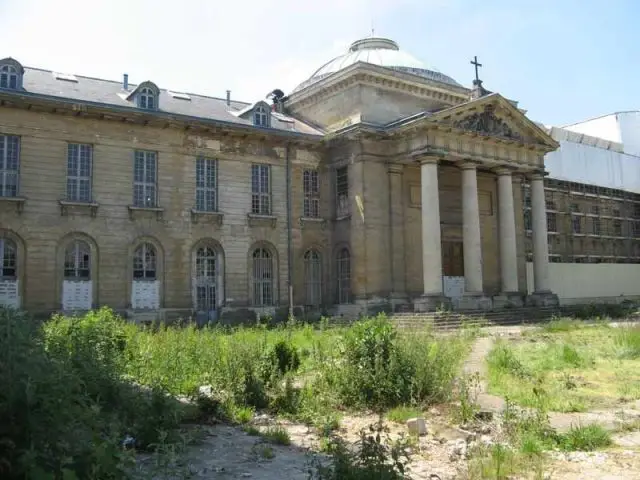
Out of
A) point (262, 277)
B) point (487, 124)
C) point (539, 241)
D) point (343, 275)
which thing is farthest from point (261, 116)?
point (539, 241)

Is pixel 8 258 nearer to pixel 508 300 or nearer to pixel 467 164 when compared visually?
pixel 467 164

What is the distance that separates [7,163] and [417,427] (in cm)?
2138

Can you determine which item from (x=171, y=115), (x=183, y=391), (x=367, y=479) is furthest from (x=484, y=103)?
(x=367, y=479)

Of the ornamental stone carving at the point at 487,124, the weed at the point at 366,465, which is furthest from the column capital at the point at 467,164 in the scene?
the weed at the point at 366,465

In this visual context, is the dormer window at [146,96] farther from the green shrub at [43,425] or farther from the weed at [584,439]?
the weed at [584,439]

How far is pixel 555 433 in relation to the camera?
772 cm

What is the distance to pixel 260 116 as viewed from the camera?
99.3ft

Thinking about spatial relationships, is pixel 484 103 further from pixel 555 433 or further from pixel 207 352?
pixel 555 433

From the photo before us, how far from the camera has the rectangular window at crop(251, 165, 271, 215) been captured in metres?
29.7

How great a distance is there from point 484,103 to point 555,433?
25.4 m

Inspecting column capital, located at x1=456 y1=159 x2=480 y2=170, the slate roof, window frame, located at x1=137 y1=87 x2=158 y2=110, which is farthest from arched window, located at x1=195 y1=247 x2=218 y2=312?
column capital, located at x1=456 y1=159 x2=480 y2=170

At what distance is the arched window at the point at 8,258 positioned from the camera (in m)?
23.6

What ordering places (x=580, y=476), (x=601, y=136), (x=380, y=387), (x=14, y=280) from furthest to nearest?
(x=601, y=136), (x=14, y=280), (x=380, y=387), (x=580, y=476)

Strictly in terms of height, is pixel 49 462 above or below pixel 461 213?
below
